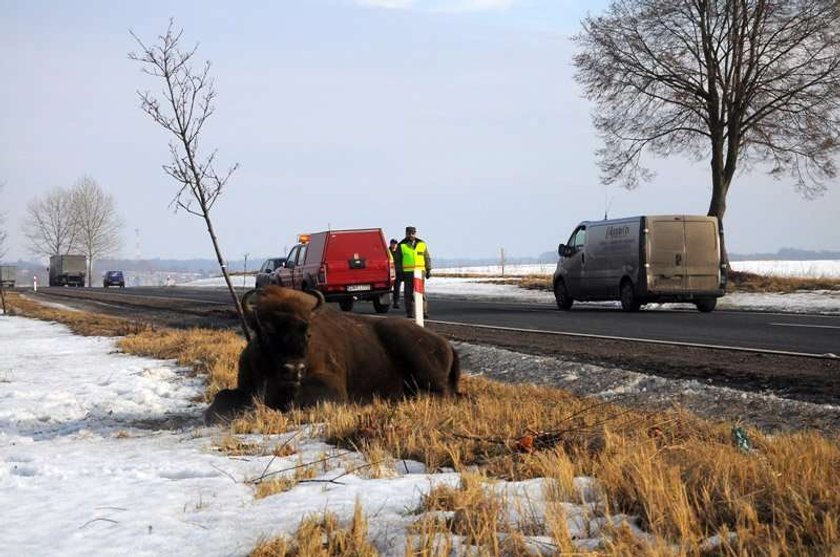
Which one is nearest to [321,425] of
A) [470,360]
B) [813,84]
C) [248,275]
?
[470,360]

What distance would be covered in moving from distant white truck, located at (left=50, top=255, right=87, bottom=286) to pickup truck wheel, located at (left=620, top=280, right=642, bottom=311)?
3315 inches

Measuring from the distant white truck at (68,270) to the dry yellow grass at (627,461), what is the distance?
312ft

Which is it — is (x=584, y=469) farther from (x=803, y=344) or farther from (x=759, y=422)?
(x=803, y=344)

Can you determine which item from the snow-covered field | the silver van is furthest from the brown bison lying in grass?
the silver van

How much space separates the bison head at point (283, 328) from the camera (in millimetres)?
6750

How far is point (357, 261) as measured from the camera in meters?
25.3

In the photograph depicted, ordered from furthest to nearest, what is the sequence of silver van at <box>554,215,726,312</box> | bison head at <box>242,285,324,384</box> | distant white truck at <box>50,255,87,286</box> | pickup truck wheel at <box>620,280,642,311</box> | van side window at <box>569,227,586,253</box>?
distant white truck at <box>50,255,87,286</box>
van side window at <box>569,227,586,253</box>
pickup truck wheel at <box>620,280,642,311</box>
silver van at <box>554,215,726,312</box>
bison head at <box>242,285,324,384</box>

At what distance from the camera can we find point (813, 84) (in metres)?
31.0

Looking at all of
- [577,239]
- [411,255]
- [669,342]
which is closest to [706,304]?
[577,239]

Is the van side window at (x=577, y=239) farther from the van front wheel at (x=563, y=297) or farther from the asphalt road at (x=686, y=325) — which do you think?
the asphalt road at (x=686, y=325)

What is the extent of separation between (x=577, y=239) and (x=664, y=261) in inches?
137

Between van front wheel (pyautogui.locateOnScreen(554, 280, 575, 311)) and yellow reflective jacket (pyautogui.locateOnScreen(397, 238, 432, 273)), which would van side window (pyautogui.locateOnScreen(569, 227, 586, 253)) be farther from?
yellow reflective jacket (pyautogui.locateOnScreen(397, 238, 432, 273))

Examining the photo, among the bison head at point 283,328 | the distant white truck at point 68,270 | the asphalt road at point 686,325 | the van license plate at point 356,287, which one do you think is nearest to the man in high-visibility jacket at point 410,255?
the asphalt road at point 686,325

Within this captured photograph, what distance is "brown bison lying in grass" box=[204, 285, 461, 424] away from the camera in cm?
682
